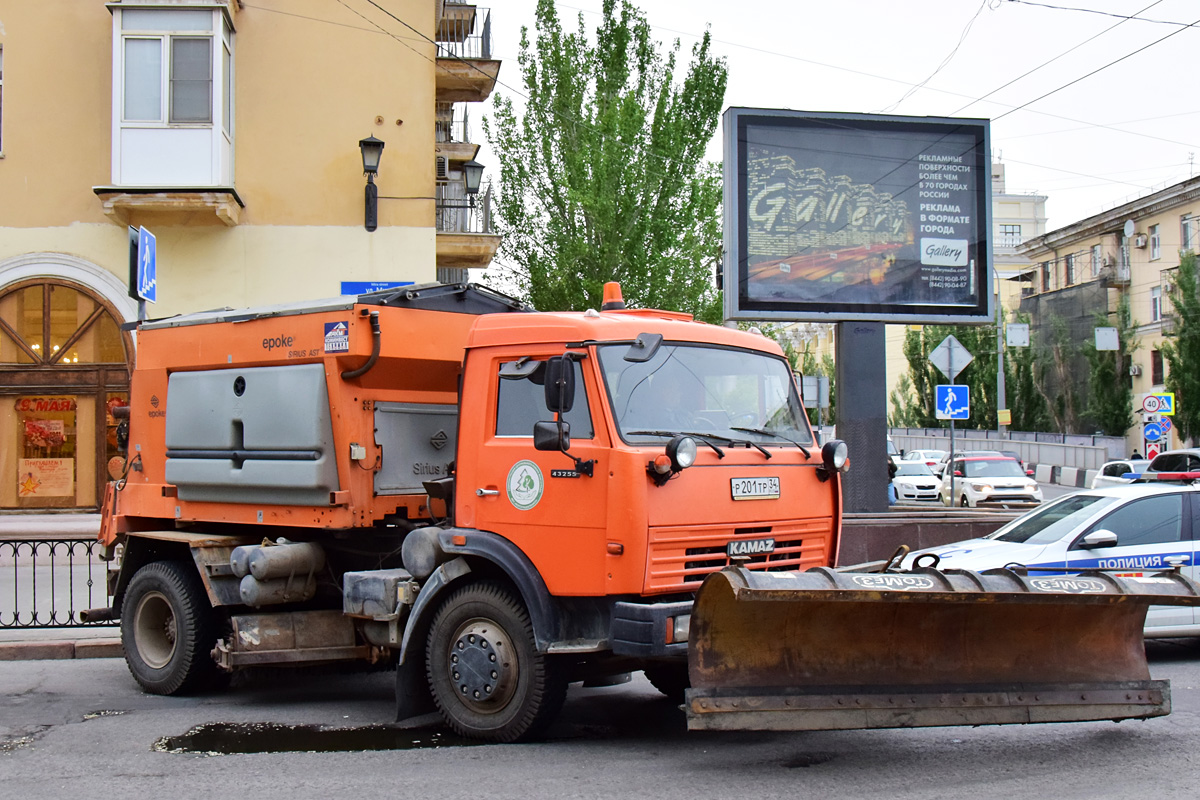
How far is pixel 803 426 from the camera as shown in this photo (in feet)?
24.2

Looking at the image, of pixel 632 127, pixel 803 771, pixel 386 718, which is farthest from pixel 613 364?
pixel 632 127

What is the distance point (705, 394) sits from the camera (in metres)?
6.85

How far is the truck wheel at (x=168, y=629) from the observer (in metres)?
8.58

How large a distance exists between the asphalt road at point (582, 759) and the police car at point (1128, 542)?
1532mm

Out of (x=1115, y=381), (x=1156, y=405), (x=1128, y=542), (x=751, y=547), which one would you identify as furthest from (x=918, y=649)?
(x=1115, y=381)

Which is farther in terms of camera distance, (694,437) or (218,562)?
(218,562)

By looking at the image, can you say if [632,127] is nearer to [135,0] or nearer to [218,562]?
[135,0]

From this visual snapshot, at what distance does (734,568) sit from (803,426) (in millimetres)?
1783

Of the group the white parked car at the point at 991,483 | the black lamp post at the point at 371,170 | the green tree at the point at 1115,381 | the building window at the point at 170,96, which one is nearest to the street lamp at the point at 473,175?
the black lamp post at the point at 371,170

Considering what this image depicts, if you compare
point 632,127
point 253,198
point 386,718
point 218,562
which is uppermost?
point 632,127

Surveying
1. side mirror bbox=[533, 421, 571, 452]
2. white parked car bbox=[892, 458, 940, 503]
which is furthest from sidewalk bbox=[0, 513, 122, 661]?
white parked car bbox=[892, 458, 940, 503]

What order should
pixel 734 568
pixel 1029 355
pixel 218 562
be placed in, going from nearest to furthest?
pixel 734 568 < pixel 218 562 < pixel 1029 355

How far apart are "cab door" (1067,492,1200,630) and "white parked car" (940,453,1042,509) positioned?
644 inches

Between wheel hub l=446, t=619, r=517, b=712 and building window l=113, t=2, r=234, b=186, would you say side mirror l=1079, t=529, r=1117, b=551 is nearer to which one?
wheel hub l=446, t=619, r=517, b=712
